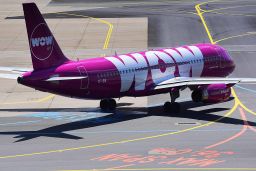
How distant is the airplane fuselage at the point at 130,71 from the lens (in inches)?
2309

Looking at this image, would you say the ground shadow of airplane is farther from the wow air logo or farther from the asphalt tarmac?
the wow air logo

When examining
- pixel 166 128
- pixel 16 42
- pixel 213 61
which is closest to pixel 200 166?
pixel 166 128

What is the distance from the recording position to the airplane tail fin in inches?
2278

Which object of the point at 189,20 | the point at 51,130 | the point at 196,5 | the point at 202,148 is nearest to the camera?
the point at 202,148

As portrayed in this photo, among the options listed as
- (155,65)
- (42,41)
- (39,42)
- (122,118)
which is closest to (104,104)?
(122,118)

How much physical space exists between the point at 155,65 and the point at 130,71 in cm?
286

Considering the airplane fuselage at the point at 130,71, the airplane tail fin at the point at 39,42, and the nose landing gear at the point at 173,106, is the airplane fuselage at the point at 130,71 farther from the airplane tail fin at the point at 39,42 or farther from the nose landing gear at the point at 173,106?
the nose landing gear at the point at 173,106

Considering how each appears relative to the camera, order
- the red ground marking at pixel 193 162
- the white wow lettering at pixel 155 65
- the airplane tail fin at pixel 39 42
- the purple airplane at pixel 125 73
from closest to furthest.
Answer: the red ground marking at pixel 193 162 → the airplane tail fin at pixel 39 42 → the purple airplane at pixel 125 73 → the white wow lettering at pixel 155 65

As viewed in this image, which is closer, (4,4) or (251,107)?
(251,107)

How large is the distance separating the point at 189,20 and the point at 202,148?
6660 cm

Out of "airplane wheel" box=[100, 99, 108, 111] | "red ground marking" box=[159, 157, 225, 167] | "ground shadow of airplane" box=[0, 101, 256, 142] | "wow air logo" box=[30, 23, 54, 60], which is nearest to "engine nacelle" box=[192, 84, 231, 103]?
"ground shadow of airplane" box=[0, 101, 256, 142]

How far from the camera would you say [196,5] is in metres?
134

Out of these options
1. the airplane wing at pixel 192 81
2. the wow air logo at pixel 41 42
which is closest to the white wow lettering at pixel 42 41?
the wow air logo at pixel 41 42

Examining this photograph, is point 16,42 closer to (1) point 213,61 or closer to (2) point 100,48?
(2) point 100,48
